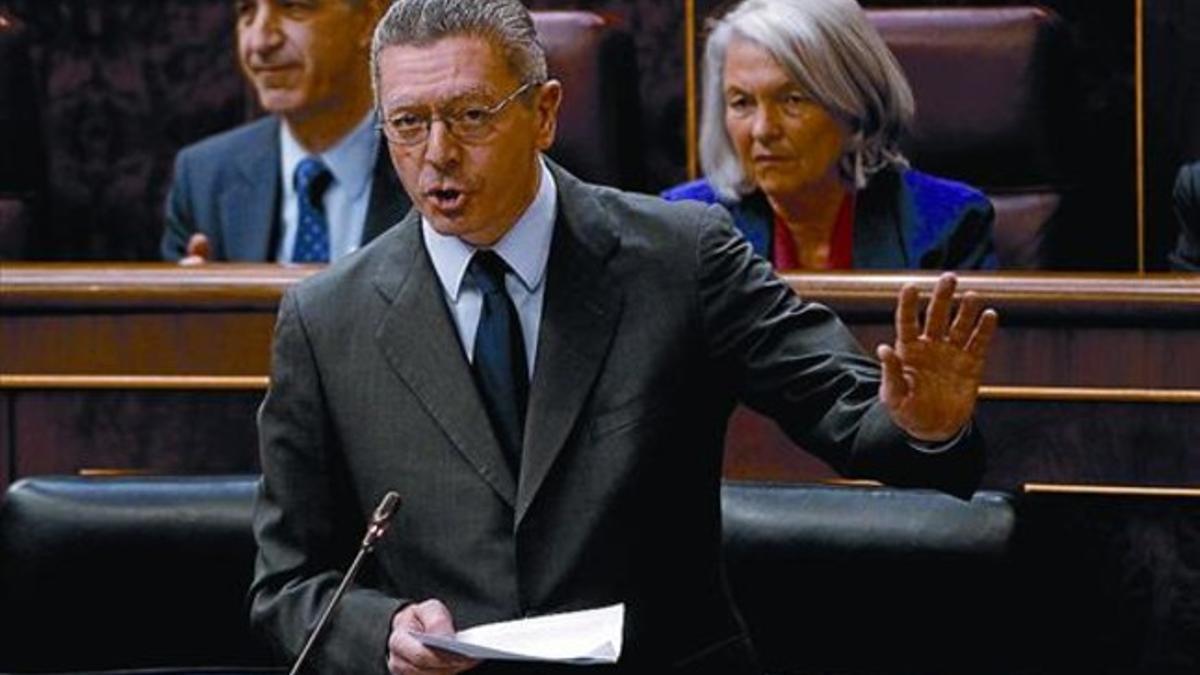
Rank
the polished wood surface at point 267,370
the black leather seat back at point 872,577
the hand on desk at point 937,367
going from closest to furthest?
the hand on desk at point 937,367, the black leather seat back at point 872,577, the polished wood surface at point 267,370

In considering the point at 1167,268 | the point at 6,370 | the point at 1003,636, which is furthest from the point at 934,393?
the point at 1167,268

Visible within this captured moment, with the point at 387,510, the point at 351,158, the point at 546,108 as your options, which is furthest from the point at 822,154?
the point at 387,510

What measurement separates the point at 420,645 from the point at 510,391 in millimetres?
122

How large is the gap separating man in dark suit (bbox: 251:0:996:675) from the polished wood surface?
37cm

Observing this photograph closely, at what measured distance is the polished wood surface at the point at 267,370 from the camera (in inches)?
56.6

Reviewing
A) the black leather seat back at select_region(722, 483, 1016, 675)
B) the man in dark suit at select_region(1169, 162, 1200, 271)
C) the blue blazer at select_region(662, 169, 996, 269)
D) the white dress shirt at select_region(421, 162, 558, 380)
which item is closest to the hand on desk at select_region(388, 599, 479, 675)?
the white dress shirt at select_region(421, 162, 558, 380)

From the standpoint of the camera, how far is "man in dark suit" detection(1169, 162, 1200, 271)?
5.77ft

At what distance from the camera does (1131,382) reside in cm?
144

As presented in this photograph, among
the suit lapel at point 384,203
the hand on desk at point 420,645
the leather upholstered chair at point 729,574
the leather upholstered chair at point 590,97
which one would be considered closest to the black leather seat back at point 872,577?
the leather upholstered chair at point 729,574

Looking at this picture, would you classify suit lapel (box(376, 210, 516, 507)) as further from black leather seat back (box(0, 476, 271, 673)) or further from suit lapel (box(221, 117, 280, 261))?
suit lapel (box(221, 117, 280, 261))

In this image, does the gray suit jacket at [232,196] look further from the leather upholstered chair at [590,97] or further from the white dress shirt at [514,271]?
the white dress shirt at [514,271]

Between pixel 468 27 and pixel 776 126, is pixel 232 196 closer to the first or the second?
pixel 776 126

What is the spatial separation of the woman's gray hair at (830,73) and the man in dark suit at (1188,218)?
181 mm

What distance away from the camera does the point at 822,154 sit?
69.3 inches
